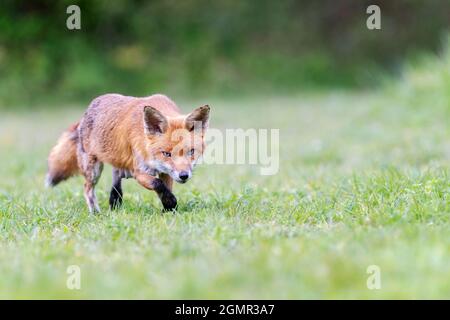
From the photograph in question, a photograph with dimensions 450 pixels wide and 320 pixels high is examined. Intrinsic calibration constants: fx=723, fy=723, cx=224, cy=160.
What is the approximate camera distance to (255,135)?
13.4m

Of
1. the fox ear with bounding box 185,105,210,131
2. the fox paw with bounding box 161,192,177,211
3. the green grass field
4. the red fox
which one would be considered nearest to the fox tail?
the red fox

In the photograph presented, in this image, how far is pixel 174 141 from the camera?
19.5 feet

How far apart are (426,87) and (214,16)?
1011 centimetres

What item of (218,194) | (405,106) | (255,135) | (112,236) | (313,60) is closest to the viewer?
(112,236)

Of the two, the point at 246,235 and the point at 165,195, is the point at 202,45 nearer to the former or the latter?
the point at 165,195

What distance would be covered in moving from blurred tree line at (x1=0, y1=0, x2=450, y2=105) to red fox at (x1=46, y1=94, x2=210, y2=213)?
14.1m

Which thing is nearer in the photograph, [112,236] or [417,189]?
[112,236]

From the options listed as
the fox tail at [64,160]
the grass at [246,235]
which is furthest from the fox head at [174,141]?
the fox tail at [64,160]

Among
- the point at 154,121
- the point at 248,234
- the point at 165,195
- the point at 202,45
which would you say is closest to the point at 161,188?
the point at 165,195

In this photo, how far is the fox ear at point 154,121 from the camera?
589cm

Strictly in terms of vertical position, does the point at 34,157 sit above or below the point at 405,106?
below

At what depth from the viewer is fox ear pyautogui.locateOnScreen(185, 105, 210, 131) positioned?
600 centimetres
